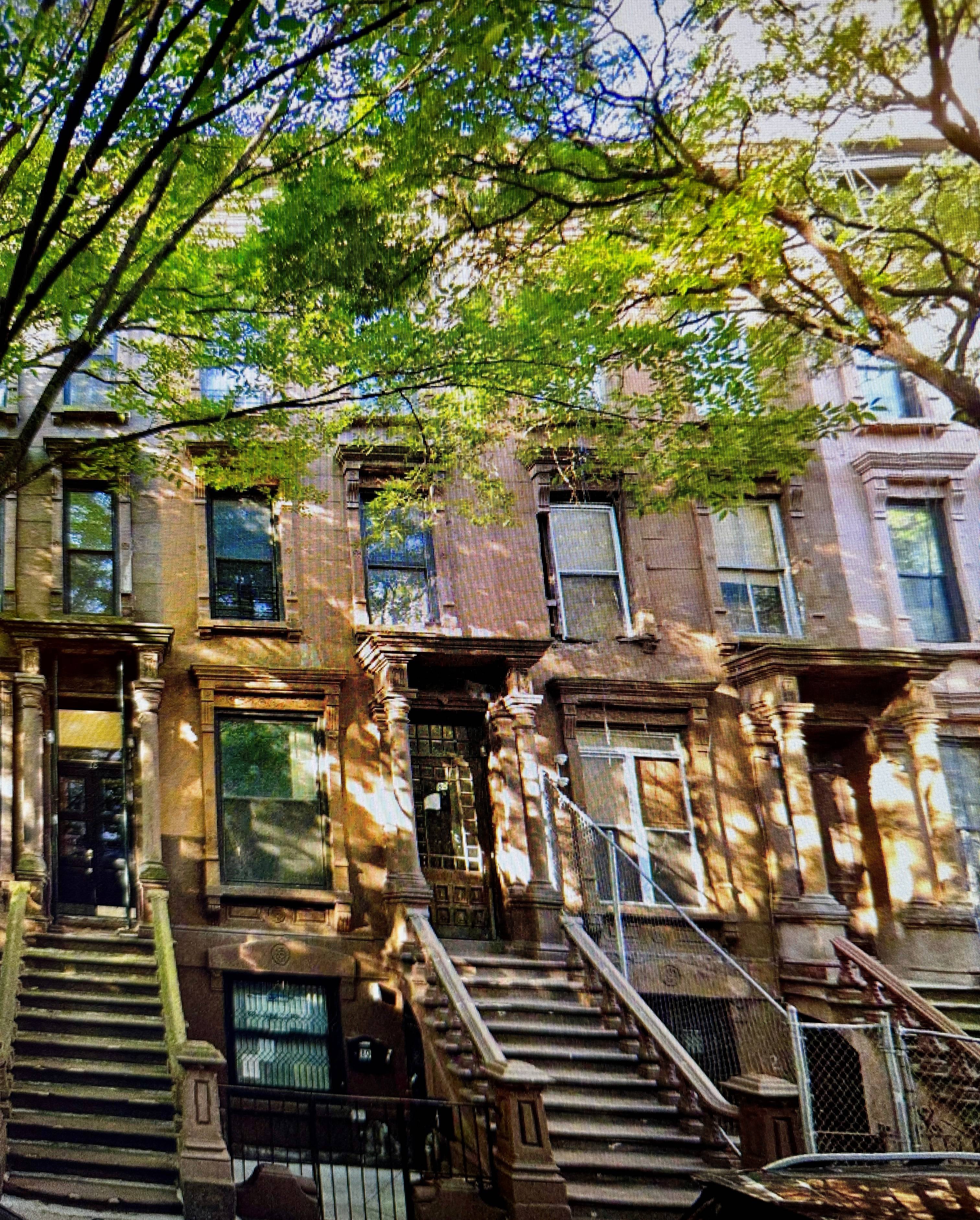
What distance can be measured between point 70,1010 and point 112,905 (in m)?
2.60

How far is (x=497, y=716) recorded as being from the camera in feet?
52.6

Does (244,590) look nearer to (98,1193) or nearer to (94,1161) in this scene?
(94,1161)

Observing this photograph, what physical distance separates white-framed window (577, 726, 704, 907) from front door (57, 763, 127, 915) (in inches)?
247

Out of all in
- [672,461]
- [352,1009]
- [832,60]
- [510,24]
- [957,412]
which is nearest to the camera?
[510,24]

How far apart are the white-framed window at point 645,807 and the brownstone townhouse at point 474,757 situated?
0.14ft

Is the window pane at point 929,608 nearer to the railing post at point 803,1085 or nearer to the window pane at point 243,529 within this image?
the railing post at point 803,1085

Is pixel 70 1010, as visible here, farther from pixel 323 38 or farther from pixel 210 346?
pixel 323 38

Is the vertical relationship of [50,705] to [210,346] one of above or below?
below

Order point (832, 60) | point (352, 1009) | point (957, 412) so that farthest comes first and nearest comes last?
point (352, 1009), point (832, 60), point (957, 412)

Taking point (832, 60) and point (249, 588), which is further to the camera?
point (249, 588)

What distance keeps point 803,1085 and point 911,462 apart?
10917 mm

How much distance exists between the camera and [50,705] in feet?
50.8

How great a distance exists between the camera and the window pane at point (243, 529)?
56.0 feet

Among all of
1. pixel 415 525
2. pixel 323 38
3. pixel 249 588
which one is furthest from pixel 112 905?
pixel 323 38
